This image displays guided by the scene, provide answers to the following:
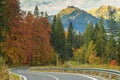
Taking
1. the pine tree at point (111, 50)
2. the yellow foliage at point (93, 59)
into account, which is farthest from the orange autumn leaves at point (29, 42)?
the yellow foliage at point (93, 59)

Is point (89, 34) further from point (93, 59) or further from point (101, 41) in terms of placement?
point (93, 59)

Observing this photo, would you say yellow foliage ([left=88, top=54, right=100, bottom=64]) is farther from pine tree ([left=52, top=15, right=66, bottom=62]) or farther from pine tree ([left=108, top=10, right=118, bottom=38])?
pine tree ([left=108, top=10, right=118, bottom=38])

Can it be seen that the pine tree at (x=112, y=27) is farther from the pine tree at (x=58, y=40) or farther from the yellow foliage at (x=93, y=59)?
the pine tree at (x=58, y=40)

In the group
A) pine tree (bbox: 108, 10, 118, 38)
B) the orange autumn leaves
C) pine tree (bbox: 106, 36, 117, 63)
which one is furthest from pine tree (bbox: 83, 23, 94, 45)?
the orange autumn leaves

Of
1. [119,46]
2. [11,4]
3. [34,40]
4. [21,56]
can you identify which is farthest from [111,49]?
[11,4]

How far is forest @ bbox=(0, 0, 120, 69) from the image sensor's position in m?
75.0

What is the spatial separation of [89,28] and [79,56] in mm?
11103

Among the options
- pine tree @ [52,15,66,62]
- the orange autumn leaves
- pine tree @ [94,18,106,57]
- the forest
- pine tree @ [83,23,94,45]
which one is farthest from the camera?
pine tree @ [83,23,94,45]

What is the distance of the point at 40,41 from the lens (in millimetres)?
94750

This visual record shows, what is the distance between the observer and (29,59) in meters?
90.9

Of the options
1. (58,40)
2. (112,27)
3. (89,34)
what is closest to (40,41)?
(58,40)

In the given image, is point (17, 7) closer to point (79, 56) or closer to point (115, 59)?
point (115, 59)

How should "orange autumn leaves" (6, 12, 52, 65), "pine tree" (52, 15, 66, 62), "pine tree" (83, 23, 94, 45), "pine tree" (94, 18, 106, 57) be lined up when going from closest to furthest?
1. "orange autumn leaves" (6, 12, 52, 65)
2. "pine tree" (52, 15, 66, 62)
3. "pine tree" (94, 18, 106, 57)
4. "pine tree" (83, 23, 94, 45)

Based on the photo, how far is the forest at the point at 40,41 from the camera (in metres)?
75.0
